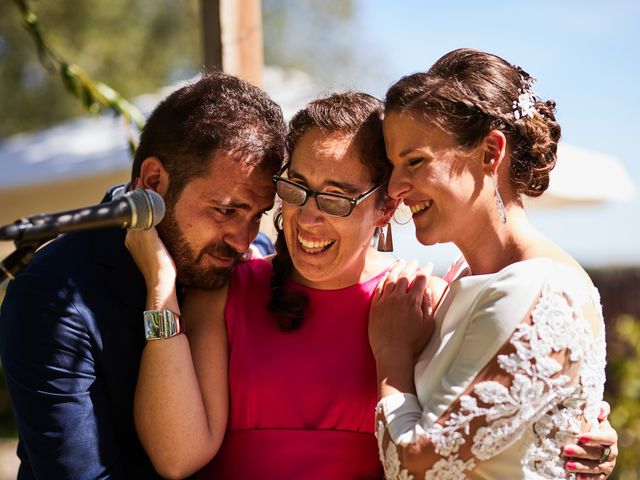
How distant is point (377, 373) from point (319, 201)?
23.9 inches

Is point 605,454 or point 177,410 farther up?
point 177,410

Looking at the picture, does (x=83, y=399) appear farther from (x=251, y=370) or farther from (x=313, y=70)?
(x=313, y=70)

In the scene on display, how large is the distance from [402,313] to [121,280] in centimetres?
96

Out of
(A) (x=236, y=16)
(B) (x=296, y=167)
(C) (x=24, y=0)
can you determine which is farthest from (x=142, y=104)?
(B) (x=296, y=167)

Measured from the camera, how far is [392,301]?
10.1 feet

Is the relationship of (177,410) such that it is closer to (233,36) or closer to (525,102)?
(525,102)

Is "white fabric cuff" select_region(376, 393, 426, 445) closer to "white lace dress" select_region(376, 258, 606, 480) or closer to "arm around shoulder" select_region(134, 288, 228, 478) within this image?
"white lace dress" select_region(376, 258, 606, 480)

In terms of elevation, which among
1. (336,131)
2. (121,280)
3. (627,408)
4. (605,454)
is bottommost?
(627,408)

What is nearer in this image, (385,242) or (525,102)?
(525,102)

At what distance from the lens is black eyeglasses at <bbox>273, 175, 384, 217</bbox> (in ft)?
9.96

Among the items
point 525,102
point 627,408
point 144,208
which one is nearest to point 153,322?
point 144,208

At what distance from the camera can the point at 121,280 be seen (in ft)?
10.1

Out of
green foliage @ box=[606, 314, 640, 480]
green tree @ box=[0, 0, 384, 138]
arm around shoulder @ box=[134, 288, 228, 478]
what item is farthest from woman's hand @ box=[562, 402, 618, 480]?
green tree @ box=[0, 0, 384, 138]

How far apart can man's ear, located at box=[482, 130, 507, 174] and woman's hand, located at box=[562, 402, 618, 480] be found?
884 millimetres
